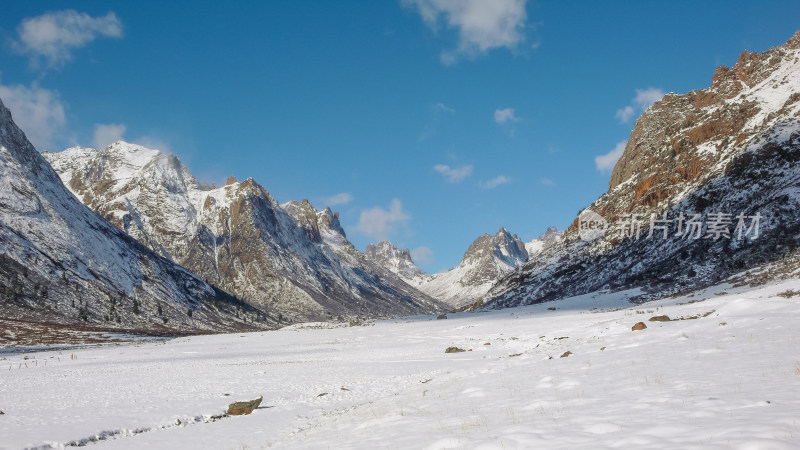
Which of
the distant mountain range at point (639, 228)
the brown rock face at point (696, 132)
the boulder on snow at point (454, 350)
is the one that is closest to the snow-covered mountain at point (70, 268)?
the distant mountain range at point (639, 228)

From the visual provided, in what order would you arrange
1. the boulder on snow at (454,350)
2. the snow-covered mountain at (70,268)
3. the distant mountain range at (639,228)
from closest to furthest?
1. the boulder on snow at (454,350)
2. the distant mountain range at (639,228)
3. the snow-covered mountain at (70,268)

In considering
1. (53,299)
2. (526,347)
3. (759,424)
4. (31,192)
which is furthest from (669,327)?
(31,192)

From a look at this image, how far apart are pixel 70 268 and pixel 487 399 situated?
529 feet

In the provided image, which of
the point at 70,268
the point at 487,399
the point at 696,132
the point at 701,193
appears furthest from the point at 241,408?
the point at 70,268

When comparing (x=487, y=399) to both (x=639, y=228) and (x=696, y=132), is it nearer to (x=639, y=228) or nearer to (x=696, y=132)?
(x=639, y=228)

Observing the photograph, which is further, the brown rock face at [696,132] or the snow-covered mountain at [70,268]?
the snow-covered mountain at [70,268]

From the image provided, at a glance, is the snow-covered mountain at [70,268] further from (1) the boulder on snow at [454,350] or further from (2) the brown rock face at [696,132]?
(2) the brown rock face at [696,132]

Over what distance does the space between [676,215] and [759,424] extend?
306ft

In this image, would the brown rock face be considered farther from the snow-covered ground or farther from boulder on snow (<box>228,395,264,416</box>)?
boulder on snow (<box>228,395,264,416</box>)

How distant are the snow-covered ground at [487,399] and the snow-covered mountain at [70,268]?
104157mm

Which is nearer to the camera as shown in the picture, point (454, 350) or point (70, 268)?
point (454, 350)

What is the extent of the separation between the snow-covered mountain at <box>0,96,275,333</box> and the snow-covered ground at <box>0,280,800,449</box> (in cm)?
10416

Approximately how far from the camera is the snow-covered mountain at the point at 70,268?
123 metres

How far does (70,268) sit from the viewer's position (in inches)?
5576
